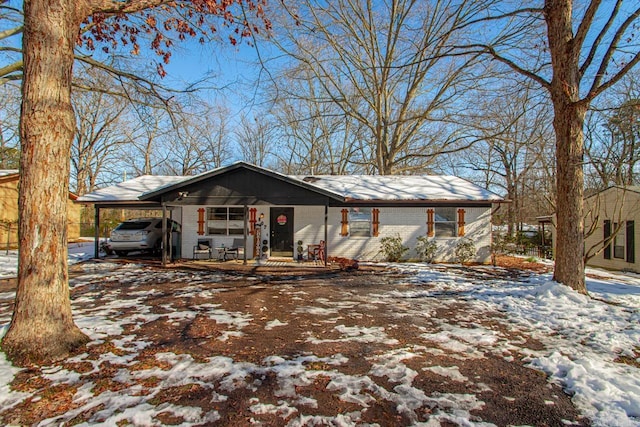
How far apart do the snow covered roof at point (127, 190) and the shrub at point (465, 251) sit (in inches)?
439

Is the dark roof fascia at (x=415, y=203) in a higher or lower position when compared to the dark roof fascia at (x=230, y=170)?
lower

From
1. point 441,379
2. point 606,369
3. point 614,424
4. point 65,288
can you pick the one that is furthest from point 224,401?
point 606,369

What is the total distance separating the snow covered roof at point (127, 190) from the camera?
1273 cm

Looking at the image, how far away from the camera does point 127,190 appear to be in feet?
46.0

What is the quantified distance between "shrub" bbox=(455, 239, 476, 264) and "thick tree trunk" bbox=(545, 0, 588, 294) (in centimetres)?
637

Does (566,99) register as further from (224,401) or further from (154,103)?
(154,103)

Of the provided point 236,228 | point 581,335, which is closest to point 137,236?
point 236,228

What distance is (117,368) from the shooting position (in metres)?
3.54

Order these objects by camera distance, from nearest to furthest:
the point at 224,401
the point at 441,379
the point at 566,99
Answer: the point at 224,401, the point at 441,379, the point at 566,99

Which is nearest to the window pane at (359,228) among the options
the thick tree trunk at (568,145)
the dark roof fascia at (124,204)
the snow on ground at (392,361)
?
the snow on ground at (392,361)

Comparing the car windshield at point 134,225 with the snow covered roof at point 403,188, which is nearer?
the snow covered roof at point 403,188

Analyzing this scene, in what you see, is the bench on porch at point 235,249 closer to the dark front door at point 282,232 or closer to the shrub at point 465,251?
the dark front door at point 282,232

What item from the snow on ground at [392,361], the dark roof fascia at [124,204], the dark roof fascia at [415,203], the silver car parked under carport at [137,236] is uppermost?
the dark roof fascia at [415,203]

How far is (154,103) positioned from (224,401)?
25.7 feet
